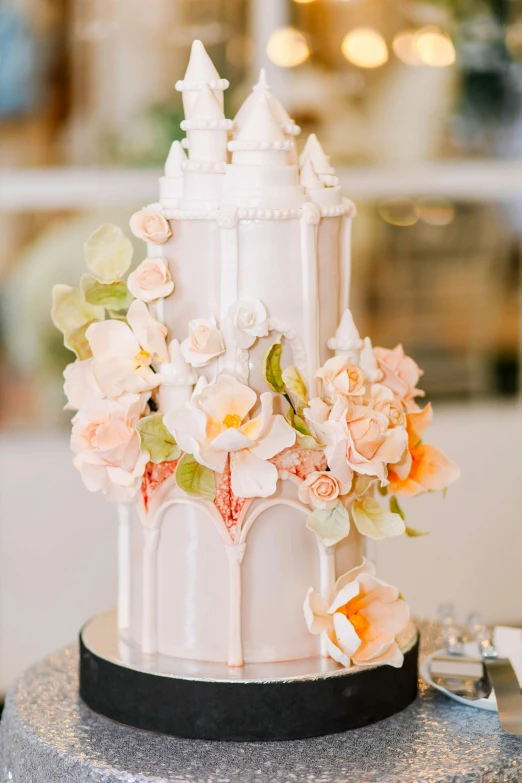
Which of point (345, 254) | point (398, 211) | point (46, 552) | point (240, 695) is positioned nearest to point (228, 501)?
point (240, 695)

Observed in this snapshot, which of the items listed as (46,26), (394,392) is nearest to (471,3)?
(46,26)

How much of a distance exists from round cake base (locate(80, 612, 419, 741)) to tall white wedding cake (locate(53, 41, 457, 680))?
2 cm

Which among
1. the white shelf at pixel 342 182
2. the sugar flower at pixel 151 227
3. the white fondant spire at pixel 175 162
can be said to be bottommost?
the sugar flower at pixel 151 227

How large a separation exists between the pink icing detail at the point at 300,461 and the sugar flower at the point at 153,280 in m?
0.20

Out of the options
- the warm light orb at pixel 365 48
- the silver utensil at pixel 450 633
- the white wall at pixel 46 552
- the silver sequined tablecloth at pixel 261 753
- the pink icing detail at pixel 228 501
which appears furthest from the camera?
the warm light orb at pixel 365 48

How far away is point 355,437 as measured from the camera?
39.1 inches

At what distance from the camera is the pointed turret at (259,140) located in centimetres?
104

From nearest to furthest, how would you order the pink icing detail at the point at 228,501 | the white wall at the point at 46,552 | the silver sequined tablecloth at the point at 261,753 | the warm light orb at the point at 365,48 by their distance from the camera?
the silver sequined tablecloth at the point at 261,753
the pink icing detail at the point at 228,501
the white wall at the point at 46,552
the warm light orb at the point at 365,48

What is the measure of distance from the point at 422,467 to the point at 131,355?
0.32 meters

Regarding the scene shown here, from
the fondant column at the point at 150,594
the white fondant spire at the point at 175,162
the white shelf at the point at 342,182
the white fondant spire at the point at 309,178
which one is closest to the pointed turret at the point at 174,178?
the white fondant spire at the point at 175,162

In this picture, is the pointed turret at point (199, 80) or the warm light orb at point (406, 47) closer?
the pointed turret at point (199, 80)

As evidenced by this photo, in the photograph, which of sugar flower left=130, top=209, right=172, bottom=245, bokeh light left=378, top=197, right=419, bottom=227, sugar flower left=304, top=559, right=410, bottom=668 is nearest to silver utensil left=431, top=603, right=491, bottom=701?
sugar flower left=304, top=559, right=410, bottom=668

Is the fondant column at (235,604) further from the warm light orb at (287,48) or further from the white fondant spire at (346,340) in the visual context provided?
the warm light orb at (287,48)

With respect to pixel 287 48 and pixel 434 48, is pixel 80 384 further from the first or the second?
pixel 434 48
